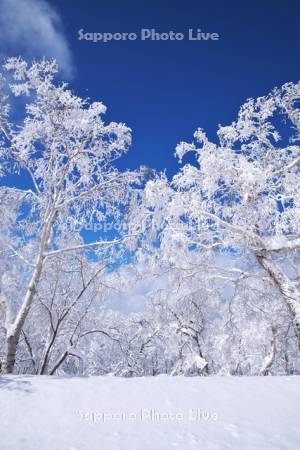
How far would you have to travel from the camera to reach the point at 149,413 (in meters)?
3.78

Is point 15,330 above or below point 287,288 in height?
below

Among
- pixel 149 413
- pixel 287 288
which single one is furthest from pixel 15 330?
pixel 287 288

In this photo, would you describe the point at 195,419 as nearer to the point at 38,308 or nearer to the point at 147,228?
the point at 147,228

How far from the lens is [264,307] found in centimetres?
1371

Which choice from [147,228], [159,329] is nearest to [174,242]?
[147,228]

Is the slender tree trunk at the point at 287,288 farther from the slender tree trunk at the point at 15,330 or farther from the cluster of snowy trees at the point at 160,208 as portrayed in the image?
the slender tree trunk at the point at 15,330

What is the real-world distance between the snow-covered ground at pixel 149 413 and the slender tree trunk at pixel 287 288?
8.70 ft

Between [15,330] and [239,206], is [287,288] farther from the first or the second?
[15,330]

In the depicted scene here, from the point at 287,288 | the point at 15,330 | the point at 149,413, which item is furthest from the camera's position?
the point at 287,288

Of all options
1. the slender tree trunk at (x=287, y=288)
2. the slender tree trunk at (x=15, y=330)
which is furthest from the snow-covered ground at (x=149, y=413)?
the slender tree trunk at (x=287, y=288)

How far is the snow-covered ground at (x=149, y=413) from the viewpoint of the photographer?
3113 mm

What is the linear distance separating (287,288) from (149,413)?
17.4 ft

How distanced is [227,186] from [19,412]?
7127 mm

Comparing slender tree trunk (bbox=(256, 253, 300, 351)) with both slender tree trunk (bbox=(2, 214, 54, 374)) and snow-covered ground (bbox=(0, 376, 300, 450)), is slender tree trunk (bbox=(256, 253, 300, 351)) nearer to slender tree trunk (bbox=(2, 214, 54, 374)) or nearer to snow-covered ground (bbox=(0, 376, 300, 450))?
snow-covered ground (bbox=(0, 376, 300, 450))
